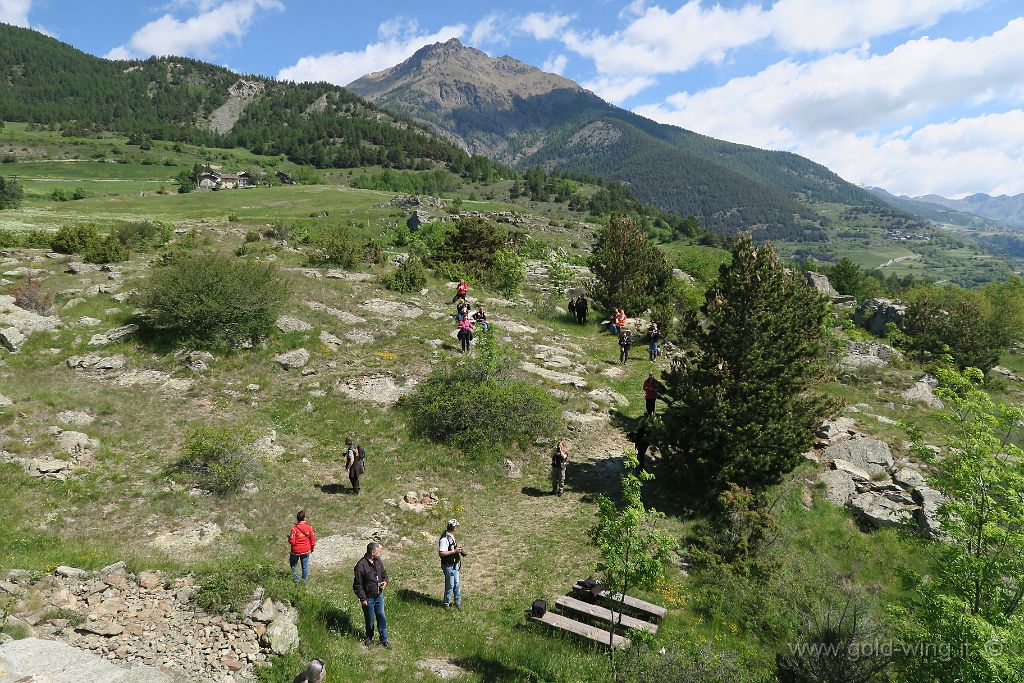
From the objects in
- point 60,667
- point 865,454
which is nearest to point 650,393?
point 865,454

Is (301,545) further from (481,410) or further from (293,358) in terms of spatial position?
(293,358)

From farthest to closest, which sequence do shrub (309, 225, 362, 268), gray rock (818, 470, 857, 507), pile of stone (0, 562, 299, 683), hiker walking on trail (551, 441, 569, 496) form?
shrub (309, 225, 362, 268), gray rock (818, 470, 857, 507), hiker walking on trail (551, 441, 569, 496), pile of stone (0, 562, 299, 683)

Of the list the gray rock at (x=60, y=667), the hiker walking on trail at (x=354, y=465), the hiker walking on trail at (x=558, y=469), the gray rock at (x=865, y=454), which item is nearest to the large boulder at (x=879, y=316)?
the gray rock at (x=865, y=454)

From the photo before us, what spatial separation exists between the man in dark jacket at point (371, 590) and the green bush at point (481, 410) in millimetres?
7513

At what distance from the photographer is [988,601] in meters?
9.48

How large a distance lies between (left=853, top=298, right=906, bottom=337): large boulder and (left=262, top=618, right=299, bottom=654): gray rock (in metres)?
53.7

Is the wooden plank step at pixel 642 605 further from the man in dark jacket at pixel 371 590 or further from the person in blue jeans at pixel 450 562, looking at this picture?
the man in dark jacket at pixel 371 590

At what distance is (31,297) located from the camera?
2123cm

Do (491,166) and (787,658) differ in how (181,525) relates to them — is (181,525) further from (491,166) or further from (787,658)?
(491,166)

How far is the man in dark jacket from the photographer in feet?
29.6

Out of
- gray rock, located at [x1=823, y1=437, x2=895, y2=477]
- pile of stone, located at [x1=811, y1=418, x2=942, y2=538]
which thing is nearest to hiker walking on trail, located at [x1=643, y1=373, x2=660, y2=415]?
pile of stone, located at [x1=811, y1=418, x2=942, y2=538]

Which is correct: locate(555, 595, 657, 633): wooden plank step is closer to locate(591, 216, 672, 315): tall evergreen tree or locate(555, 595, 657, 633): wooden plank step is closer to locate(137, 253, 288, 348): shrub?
locate(137, 253, 288, 348): shrub

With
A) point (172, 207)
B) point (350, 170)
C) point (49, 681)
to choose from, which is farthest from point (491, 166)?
point (49, 681)

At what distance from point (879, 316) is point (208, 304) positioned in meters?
58.0
